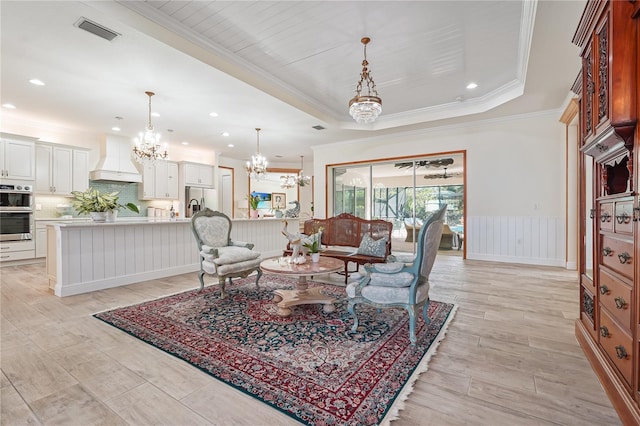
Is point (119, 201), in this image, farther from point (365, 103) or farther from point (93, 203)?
point (365, 103)

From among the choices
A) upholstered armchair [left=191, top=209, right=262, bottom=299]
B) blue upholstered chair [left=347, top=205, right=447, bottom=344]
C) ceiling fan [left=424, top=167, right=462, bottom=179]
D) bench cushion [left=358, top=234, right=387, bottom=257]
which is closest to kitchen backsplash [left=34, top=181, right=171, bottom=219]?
upholstered armchair [left=191, top=209, right=262, bottom=299]

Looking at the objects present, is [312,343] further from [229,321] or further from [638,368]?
[638,368]

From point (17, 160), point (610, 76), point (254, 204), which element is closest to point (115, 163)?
point (17, 160)

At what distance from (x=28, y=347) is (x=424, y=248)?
3242 millimetres

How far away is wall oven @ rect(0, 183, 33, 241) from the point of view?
18.0 ft

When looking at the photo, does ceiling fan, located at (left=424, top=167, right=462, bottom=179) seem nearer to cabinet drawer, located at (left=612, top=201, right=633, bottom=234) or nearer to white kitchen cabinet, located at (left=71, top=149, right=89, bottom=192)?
cabinet drawer, located at (left=612, top=201, right=633, bottom=234)

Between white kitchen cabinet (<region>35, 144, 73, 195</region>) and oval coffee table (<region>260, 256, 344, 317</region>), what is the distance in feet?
19.7

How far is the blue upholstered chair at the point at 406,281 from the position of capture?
7.68 feet

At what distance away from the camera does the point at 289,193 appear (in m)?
13.9

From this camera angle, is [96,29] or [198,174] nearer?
[96,29]

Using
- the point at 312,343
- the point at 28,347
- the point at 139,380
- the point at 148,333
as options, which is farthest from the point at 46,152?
the point at 312,343

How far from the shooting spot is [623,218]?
1.60 metres

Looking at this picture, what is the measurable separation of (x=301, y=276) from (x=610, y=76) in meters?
2.66

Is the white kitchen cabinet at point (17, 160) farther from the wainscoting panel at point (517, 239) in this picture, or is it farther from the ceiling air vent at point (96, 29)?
the wainscoting panel at point (517, 239)
